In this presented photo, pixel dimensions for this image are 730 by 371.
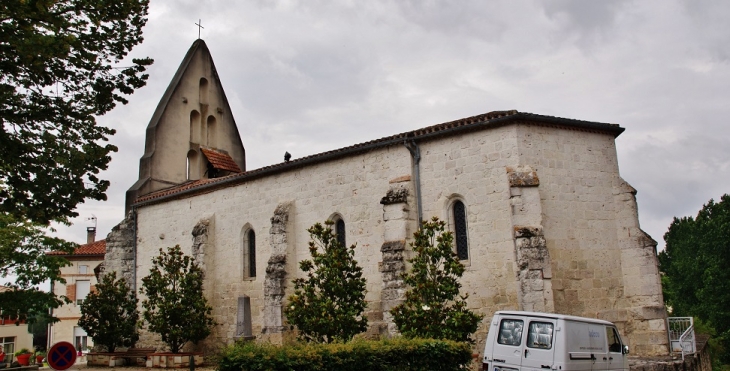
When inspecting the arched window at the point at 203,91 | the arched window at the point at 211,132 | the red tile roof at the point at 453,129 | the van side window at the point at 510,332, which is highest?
the arched window at the point at 203,91

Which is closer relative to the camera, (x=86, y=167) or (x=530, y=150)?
(x=86, y=167)

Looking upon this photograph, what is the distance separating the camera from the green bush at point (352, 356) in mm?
9703

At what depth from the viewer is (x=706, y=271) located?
Answer: 42750mm

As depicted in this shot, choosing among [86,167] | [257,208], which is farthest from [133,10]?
[257,208]

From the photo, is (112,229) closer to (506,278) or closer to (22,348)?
(506,278)

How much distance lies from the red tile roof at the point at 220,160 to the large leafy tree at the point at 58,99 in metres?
14.9

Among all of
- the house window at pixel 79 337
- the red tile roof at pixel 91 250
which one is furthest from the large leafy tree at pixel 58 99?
the house window at pixel 79 337

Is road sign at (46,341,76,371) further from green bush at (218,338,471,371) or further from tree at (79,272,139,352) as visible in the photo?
tree at (79,272,139,352)

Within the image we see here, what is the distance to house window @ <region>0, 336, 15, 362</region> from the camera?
4106cm

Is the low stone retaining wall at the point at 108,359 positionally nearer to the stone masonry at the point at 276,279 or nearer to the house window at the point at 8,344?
the stone masonry at the point at 276,279

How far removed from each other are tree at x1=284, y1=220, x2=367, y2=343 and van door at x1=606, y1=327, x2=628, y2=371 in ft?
21.1

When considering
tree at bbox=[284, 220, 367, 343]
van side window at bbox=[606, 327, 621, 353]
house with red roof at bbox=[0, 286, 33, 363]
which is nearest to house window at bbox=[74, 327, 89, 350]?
house with red roof at bbox=[0, 286, 33, 363]

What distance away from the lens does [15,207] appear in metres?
11.0

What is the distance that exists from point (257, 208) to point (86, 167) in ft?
32.7
